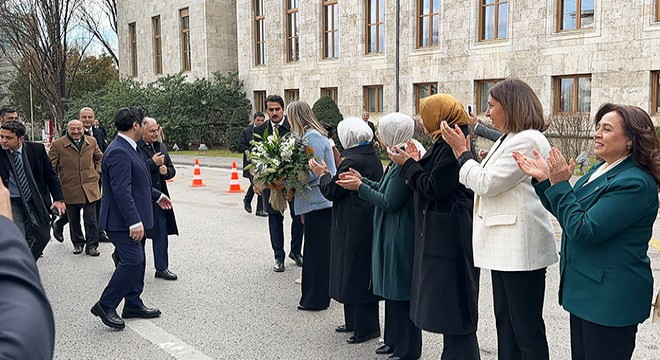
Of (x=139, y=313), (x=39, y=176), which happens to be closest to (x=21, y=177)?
(x=39, y=176)

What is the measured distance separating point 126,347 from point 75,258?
3.89 meters

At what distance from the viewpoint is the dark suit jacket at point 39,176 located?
6.46 metres

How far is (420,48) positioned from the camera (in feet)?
86.7

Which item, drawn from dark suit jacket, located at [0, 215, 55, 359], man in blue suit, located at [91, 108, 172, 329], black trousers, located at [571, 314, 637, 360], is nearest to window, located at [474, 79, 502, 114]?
man in blue suit, located at [91, 108, 172, 329]

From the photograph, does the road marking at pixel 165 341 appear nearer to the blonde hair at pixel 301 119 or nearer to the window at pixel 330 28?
the blonde hair at pixel 301 119

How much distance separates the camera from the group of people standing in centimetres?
321

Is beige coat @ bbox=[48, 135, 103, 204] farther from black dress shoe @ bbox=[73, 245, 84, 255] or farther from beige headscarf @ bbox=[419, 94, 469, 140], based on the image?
beige headscarf @ bbox=[419, 94, 469, 140]

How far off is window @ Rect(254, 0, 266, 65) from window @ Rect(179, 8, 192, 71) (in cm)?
578

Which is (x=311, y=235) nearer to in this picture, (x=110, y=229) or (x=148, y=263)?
(x=110, y=229)

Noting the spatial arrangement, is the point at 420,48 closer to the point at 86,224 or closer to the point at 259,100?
the point at 259,100

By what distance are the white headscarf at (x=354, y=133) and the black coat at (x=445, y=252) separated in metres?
1.06

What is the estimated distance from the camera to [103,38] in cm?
5578

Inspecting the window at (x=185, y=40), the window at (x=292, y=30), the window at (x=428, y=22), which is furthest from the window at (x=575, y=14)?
the window at (x=185, y=40)

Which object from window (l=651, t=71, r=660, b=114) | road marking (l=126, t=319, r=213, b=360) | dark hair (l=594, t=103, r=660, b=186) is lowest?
road marking (l=126, t=319, r=213, b=360)
